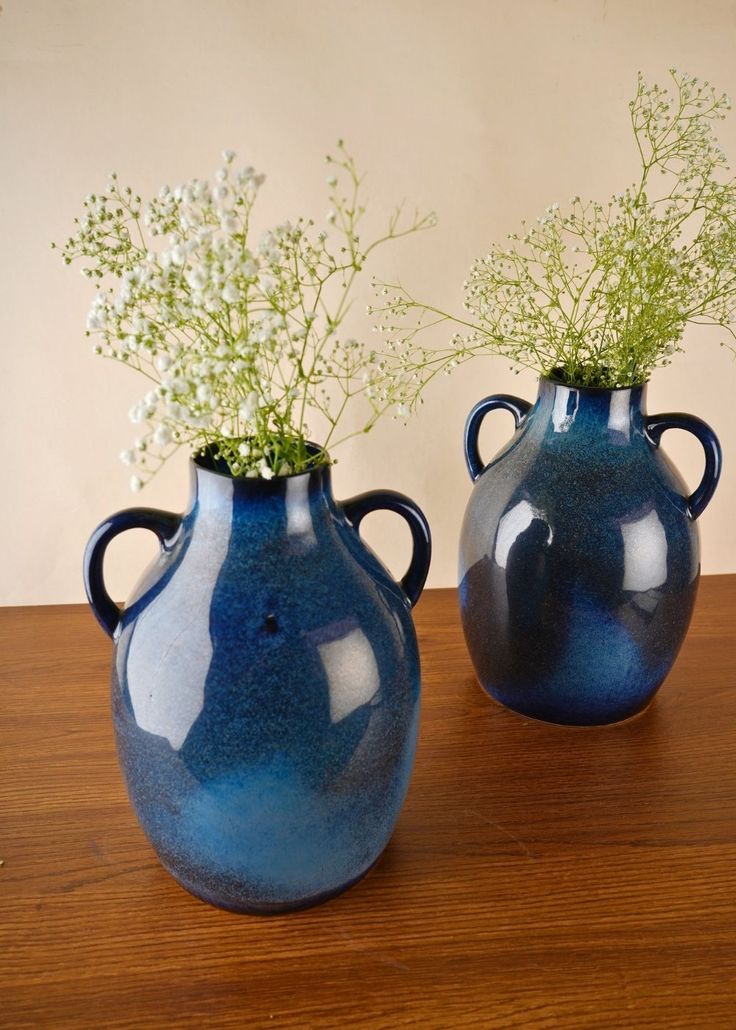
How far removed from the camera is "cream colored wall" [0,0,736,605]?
4.46ft

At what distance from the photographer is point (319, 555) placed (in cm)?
71

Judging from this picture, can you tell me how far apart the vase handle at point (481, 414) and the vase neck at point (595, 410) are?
8cm

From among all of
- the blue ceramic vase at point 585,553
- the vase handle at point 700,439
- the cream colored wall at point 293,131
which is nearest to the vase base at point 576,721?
the blue ceramic vase at point 585,553

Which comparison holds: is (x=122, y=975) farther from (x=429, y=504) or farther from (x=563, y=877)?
(x=429, y=504)

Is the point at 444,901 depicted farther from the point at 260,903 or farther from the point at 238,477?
the point at 238,477

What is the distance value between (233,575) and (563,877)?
1.24ft

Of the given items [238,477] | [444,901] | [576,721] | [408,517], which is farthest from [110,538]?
[576,721]

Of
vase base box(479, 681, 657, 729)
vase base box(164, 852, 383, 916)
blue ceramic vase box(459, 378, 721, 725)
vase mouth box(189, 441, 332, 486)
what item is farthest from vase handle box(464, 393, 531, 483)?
vase base box(164, 852, 383, 916)

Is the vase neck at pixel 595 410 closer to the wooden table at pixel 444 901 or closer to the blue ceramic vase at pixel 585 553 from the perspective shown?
the blue ceramic vase at pixel 585 553

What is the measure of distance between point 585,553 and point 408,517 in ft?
0.65

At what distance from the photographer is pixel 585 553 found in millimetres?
912

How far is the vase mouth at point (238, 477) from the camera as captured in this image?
0.69 metres

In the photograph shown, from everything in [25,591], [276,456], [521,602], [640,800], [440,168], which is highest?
[440,168]

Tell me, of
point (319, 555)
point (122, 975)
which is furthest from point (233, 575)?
point (122, 975)
